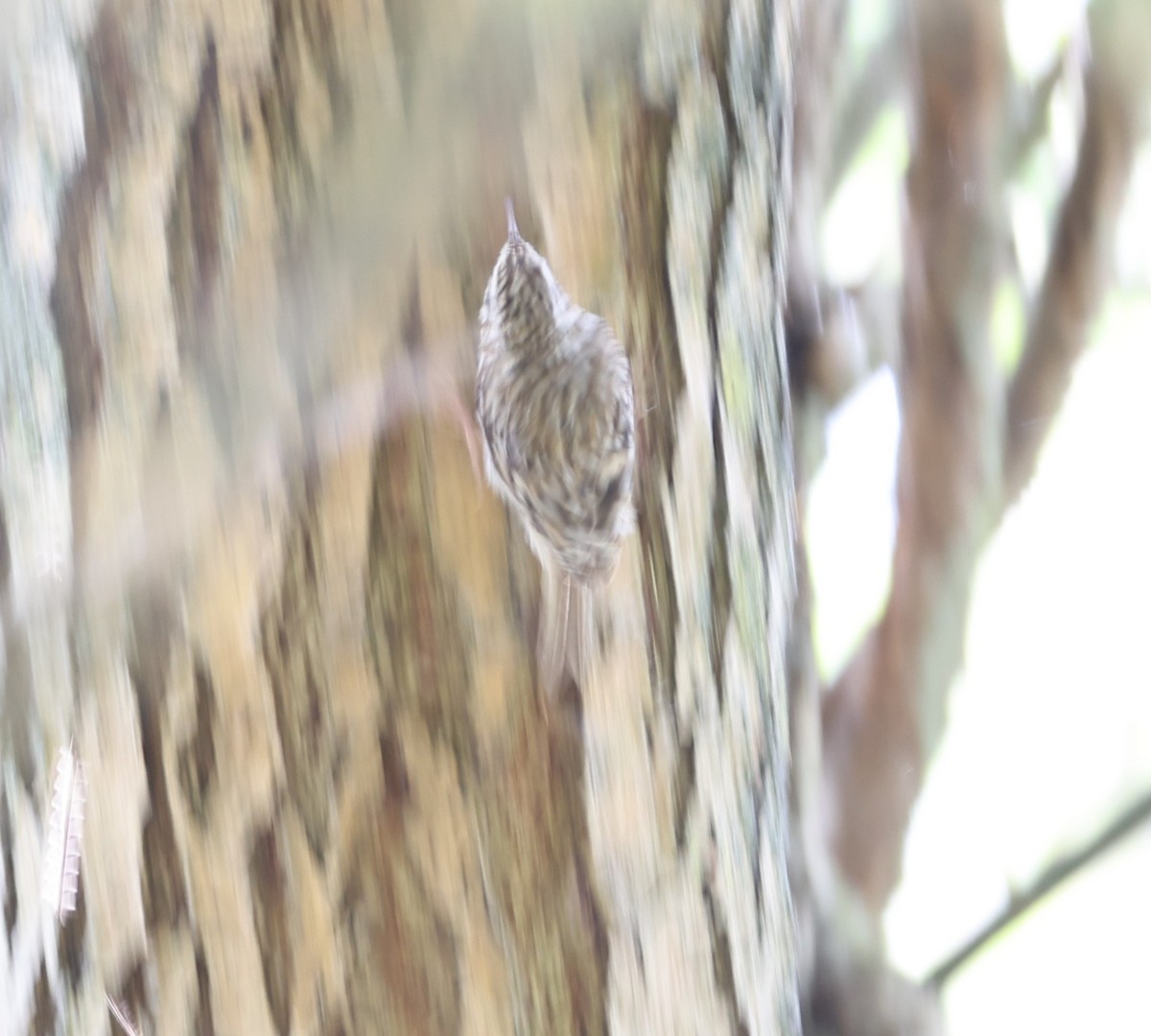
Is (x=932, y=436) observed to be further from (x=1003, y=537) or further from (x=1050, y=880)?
(x=1050, y=880)

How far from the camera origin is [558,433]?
1.40 ft

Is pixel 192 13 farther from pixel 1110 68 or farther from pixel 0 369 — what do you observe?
pixel 1110 68

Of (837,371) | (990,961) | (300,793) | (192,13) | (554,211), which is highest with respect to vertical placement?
(192,13)

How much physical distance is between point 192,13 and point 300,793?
42 centimetres

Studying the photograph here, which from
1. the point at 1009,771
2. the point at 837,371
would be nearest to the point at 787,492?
the point at 837,371

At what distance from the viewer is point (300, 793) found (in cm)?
46

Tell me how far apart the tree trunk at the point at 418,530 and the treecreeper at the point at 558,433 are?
0.03 ft

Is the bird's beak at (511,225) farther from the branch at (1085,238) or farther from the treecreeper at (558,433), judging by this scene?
the branch at (1085,238)

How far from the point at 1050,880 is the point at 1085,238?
291mm

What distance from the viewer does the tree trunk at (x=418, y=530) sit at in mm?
423

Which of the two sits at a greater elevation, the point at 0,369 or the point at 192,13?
the point at 192,13

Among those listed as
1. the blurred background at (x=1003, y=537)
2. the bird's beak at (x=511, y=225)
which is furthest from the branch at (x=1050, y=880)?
the bird's beak at (x=511, y=225)

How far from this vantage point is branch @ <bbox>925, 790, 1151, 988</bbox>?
390 millimetres

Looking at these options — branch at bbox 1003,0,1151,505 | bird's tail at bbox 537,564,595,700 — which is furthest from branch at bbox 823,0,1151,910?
bird's tail at bbox 537,564,595,700
